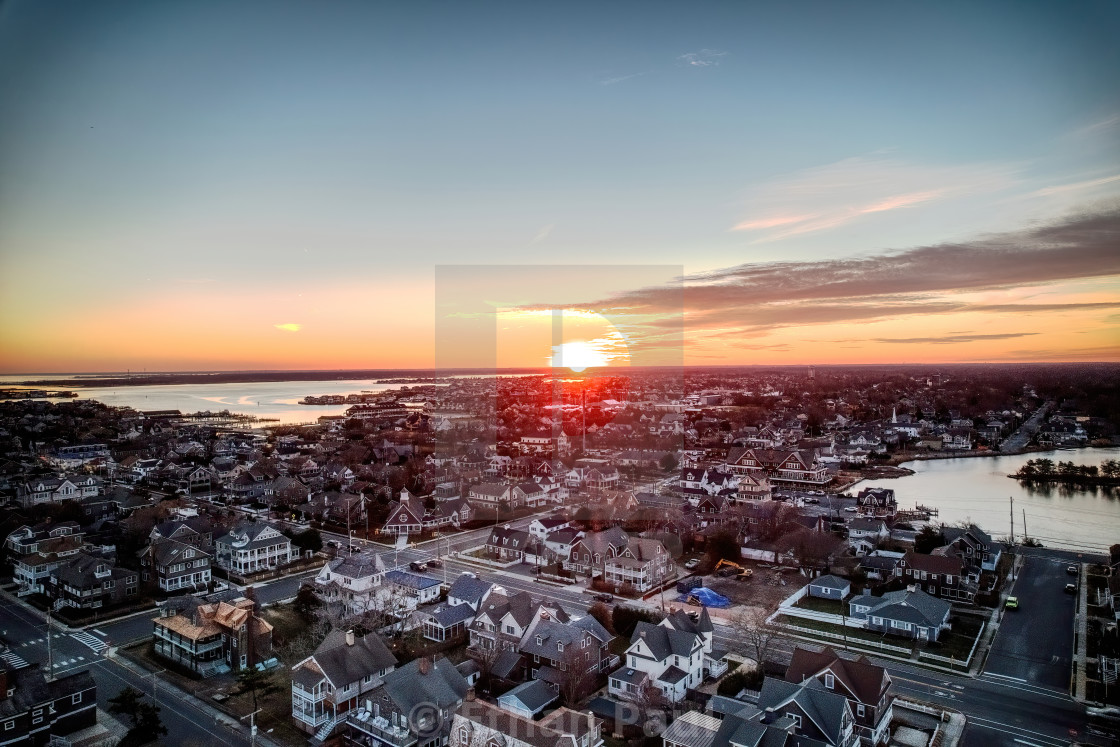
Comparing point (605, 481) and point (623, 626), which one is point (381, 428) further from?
point (623, 626)

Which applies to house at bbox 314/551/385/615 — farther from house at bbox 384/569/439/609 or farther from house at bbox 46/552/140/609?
house at bbox 46/552/140/609

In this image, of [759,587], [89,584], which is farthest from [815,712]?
[89,584]

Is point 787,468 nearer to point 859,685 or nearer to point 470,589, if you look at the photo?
point 470,589

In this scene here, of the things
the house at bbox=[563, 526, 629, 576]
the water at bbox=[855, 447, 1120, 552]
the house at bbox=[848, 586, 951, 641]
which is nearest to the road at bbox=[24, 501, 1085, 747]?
the house at bbox=[848, 586, 951, 641]

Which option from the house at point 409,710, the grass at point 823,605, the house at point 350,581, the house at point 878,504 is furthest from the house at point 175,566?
the house at point 878,504

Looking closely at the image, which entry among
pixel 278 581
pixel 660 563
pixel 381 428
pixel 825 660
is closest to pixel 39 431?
pixel 381 428

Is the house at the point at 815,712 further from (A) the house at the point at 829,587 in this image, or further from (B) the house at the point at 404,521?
(B) the house at the point at 404,521
